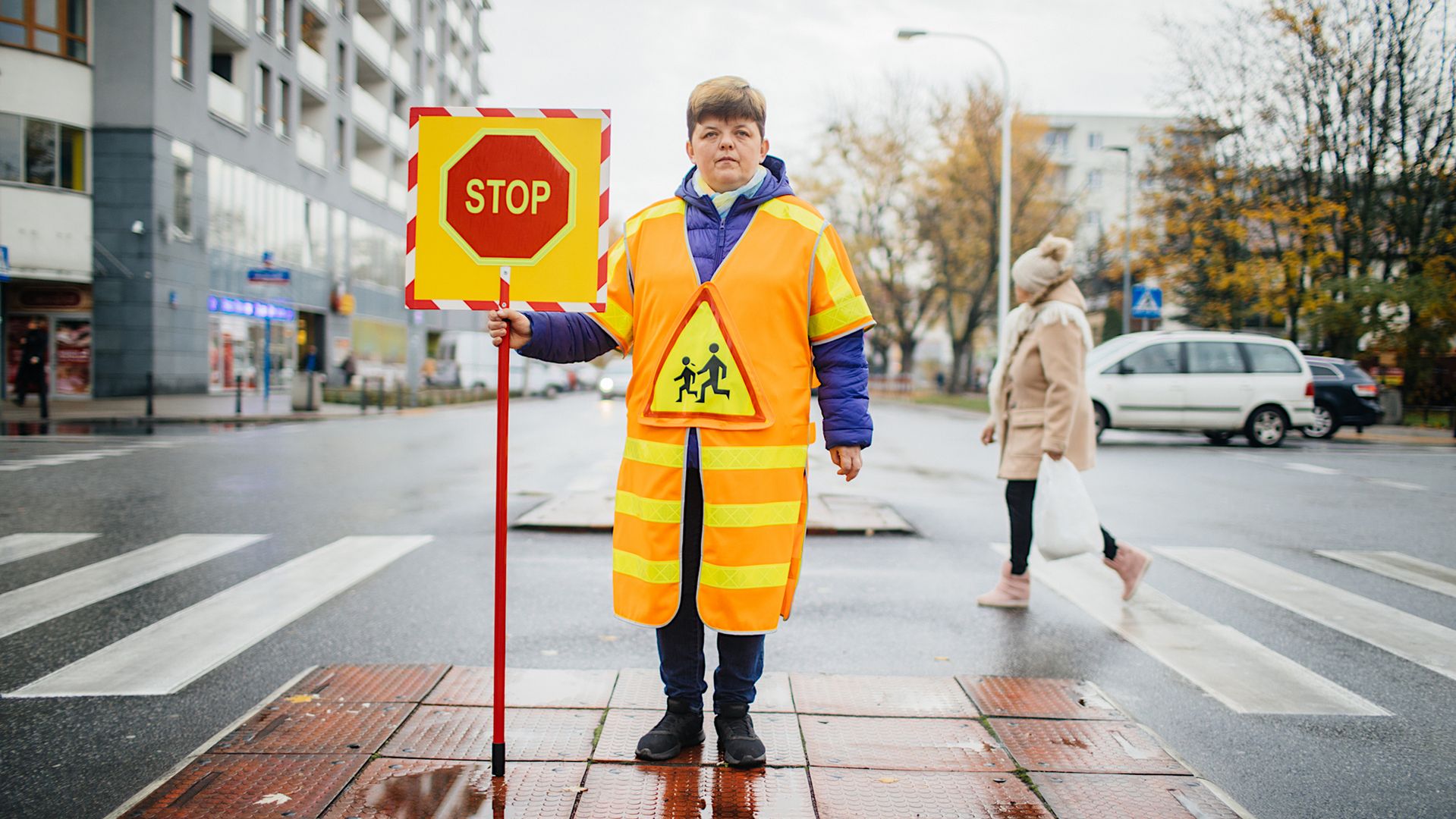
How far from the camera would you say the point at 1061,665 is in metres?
4.14

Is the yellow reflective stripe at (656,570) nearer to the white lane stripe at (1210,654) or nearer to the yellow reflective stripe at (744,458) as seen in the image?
the yellow reflective stripe at (744,458)

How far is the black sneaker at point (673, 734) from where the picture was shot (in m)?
2.92

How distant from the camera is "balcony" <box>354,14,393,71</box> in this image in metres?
37.6

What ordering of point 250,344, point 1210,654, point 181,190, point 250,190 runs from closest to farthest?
point 1210,654
point 181,190
point 250,190
point 250,344

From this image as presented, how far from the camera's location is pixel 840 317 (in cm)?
288

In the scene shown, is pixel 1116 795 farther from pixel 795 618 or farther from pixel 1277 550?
pixel 1277 550

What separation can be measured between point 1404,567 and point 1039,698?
4.24 m

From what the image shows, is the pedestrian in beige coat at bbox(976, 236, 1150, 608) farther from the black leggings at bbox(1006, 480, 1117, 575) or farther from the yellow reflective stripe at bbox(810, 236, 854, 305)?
the yellow reflective stripe at bbox(810, 236, 854, 305)

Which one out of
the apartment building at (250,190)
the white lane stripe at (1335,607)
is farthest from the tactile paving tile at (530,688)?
the apartment building at (250,190)

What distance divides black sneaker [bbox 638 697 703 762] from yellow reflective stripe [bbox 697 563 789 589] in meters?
0.47

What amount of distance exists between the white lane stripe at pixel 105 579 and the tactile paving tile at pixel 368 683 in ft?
5.99

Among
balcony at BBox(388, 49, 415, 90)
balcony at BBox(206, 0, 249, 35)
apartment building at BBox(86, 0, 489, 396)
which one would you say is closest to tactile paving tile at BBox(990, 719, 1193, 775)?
apartment building at BBox(86, 0, 489, 396)

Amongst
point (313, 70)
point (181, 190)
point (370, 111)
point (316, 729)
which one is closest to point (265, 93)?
point (313, 70)

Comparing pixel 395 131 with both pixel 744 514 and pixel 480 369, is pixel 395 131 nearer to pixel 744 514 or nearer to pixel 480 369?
pixel 480 369
